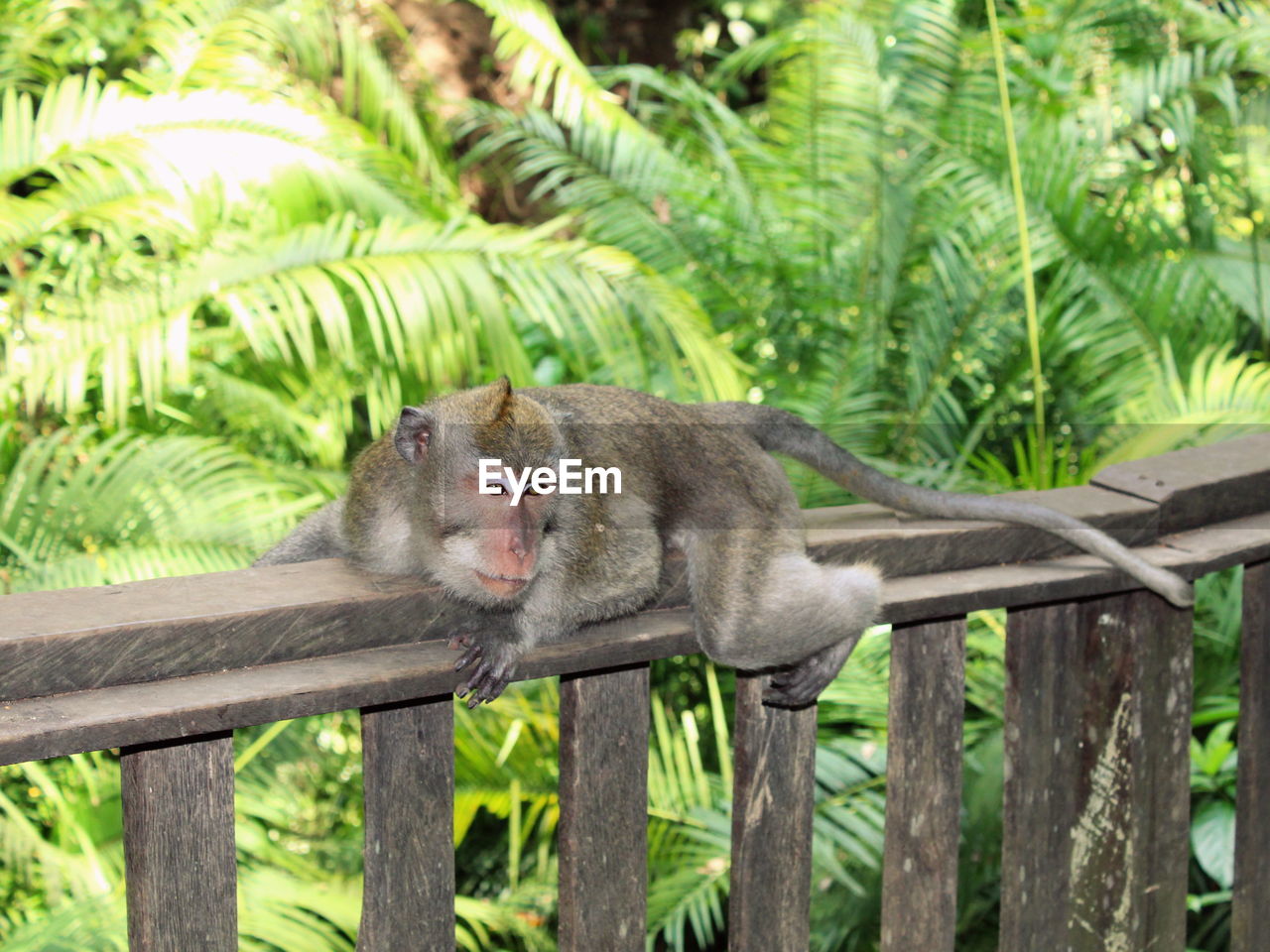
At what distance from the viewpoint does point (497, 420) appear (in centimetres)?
155

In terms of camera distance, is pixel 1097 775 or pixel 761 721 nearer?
pixel 761 721

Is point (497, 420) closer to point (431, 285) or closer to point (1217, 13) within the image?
point (431, 285)

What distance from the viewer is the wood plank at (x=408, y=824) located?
1185mm

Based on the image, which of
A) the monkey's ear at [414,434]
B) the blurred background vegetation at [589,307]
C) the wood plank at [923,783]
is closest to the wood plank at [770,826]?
the wood plank at [923,783]

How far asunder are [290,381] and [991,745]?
2.67m

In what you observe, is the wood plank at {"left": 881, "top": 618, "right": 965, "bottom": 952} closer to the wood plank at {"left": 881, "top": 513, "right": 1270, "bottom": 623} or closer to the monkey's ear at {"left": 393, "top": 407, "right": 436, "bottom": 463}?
the wood plank at {"left": 881, "top": 513, "right": 1270, "bottom": 623}

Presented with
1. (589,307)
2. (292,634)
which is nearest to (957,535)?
(292,634)

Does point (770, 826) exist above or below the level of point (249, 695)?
below

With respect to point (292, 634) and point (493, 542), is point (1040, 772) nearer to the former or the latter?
point (493, 542)

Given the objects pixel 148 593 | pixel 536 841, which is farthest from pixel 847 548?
pixel 536 841

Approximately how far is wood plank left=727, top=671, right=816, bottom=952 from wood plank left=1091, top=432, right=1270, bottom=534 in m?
0.64

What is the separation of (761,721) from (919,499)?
453 millimetres

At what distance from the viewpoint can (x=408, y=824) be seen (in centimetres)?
120

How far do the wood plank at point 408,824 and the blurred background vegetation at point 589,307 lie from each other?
166cm
